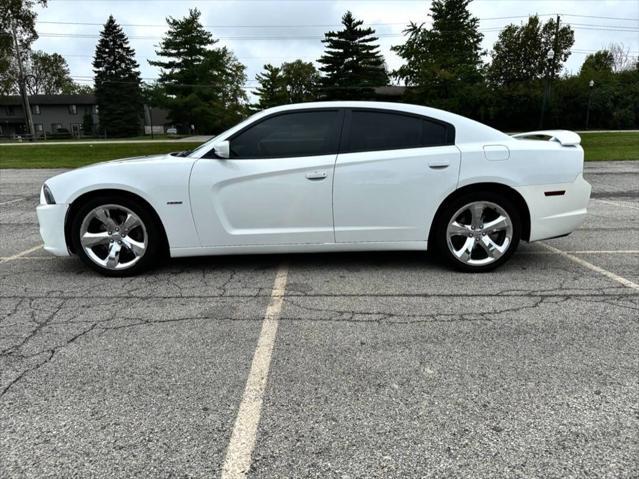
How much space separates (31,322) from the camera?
370cm

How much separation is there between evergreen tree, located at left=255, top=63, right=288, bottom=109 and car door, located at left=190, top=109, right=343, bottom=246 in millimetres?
65632

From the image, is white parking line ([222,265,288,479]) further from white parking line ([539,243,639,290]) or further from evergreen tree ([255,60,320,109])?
evergreen tree ([255,60,320,109])

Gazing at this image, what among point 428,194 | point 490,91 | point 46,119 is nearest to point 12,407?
point 428,194

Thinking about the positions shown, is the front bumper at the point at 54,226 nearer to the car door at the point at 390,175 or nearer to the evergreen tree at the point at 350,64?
the car door at the point at 390,175

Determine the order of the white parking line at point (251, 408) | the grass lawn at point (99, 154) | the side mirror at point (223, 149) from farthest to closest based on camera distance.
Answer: the grass lawn at point (99, 154)
the side mirror at point (223, 149)
the white parking line at point (251, 408)

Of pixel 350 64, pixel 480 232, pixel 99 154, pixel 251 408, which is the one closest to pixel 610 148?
pixel 480 232

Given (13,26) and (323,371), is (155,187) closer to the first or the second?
(323,371)

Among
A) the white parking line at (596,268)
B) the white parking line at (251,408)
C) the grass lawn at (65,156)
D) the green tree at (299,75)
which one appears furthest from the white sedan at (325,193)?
the green tree at (299,75)

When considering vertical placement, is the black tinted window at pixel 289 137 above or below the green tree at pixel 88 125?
below

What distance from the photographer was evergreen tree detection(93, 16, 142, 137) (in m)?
67.2

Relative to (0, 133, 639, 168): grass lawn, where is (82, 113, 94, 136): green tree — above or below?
above

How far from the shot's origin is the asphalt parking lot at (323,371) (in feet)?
7.18

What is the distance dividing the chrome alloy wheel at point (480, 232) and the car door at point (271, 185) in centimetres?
117

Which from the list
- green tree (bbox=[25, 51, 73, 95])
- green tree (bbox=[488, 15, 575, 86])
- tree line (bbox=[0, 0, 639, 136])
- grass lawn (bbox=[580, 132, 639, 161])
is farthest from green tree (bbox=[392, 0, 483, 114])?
green tree (bbox=[25, 51, 73, 95])
